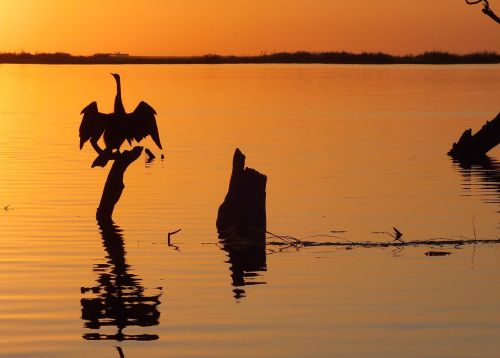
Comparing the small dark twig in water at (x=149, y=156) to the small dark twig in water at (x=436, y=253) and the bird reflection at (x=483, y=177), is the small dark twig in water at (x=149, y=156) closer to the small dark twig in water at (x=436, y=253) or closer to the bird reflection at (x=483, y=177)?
the bird reflection at (x=483, y=177)

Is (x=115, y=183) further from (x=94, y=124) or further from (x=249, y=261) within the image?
(x=249, y=261)

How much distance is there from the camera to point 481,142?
37.3 metres

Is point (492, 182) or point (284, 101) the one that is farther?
point (284, 101)

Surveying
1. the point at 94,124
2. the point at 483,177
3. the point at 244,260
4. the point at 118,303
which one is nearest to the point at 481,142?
the point at 483,177

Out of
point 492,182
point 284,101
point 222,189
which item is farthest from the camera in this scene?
point 284,101

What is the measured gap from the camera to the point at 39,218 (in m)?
24.0

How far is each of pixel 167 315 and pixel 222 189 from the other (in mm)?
14331

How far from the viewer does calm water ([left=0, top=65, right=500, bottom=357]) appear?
1419 cm

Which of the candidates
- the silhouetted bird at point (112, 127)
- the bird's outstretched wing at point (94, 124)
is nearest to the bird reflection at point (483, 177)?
the silhouetted bird at point (112, 127)

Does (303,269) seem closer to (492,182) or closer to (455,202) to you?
(455,202)

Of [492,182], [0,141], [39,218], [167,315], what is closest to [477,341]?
[167,315]

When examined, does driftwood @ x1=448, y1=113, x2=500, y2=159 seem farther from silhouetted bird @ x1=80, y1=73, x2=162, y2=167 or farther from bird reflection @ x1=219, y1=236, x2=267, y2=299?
bird reflection @ x1=219, y1=236, x2=267, y2=299

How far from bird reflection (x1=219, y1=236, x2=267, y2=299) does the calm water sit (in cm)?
4

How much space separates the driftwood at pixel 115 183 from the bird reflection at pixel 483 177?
762 centimetres
